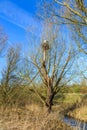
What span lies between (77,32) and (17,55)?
39.1 feet

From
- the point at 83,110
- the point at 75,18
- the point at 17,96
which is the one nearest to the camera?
the point at 75,18

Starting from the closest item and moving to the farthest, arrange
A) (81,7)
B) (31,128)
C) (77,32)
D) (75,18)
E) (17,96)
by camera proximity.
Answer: (31,128)
(81,7)
(75,18)
(77,32)
(17,96)

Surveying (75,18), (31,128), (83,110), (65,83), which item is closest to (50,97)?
(65,83)

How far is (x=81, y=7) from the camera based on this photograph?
37.3 feet

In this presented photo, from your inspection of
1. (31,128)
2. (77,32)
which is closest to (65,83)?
(77,32)

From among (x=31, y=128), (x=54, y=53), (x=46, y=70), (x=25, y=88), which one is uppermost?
(x=54, y=53)

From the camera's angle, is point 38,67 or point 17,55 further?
point 17,55

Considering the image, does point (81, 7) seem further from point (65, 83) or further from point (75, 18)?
point (65, 83)

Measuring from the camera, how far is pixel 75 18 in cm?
1237

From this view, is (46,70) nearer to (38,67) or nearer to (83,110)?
(38,67)

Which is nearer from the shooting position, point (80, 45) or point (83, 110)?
point (80, 45)

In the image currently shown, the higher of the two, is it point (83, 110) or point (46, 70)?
point (46, 70)

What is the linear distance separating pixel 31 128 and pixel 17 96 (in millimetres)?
12223

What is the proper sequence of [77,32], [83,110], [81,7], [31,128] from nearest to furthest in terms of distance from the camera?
1. [31,128]
2. [81,7]
3. [77,32]
4. [83,110]
